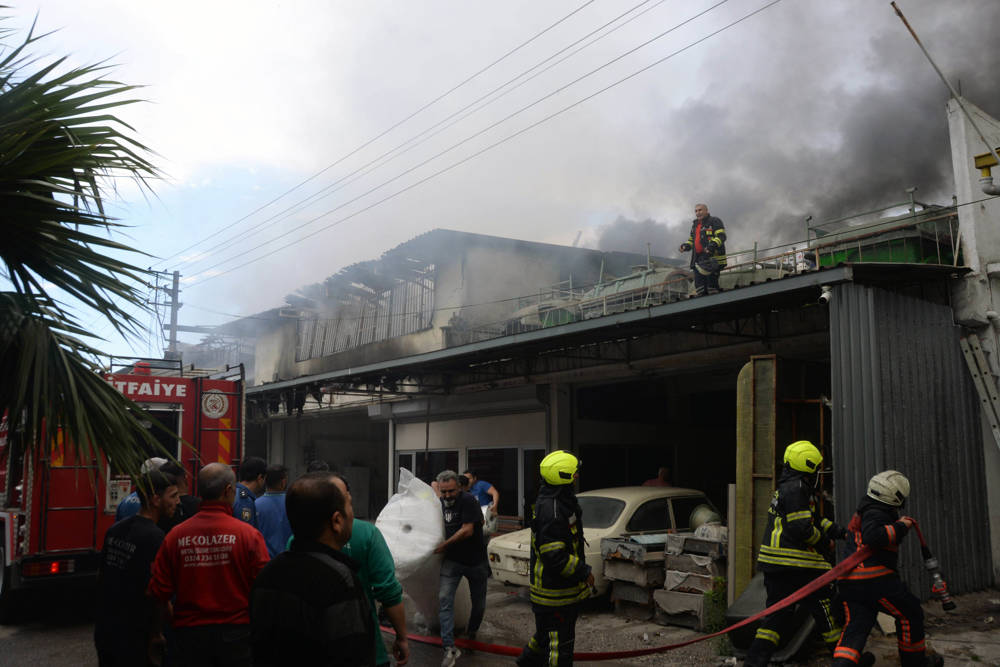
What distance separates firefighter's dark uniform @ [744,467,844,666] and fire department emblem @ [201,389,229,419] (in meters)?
7.04

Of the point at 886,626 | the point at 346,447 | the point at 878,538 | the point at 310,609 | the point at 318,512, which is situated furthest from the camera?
the point at 346,447

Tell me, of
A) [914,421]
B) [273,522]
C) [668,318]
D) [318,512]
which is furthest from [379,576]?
[668,318]

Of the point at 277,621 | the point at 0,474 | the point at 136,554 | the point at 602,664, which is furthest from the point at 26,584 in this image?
the point at 277,621

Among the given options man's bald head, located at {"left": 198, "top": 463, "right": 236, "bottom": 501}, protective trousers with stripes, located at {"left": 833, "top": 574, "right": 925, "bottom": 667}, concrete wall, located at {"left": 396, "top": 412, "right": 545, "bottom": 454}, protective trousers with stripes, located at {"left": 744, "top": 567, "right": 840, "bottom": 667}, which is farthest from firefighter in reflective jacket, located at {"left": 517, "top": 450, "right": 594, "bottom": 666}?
concrete wall, located at {"left": 396, "top": 412, "right": 545, "bottom": 454}

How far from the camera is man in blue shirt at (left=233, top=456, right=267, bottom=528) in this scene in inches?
213

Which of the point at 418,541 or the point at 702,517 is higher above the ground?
the point at 418,541

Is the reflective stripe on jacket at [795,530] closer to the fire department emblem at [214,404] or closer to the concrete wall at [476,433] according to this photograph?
the fire department emblem at [214,404]

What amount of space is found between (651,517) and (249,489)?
5.53 meters

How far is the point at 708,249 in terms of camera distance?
996 centimetres

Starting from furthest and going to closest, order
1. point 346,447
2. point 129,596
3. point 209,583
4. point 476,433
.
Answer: point 346,447
point 476,433
point 129,596
point 209,583

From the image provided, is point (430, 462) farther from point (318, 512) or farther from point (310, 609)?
point (310, 609)

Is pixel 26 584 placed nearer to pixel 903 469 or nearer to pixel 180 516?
pixel 180 516

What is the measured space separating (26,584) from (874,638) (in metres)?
8.19

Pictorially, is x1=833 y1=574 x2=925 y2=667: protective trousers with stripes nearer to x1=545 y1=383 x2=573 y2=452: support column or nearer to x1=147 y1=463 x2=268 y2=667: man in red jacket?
x1=147 y1=463 x2=268 y2=667: man in red jacket
